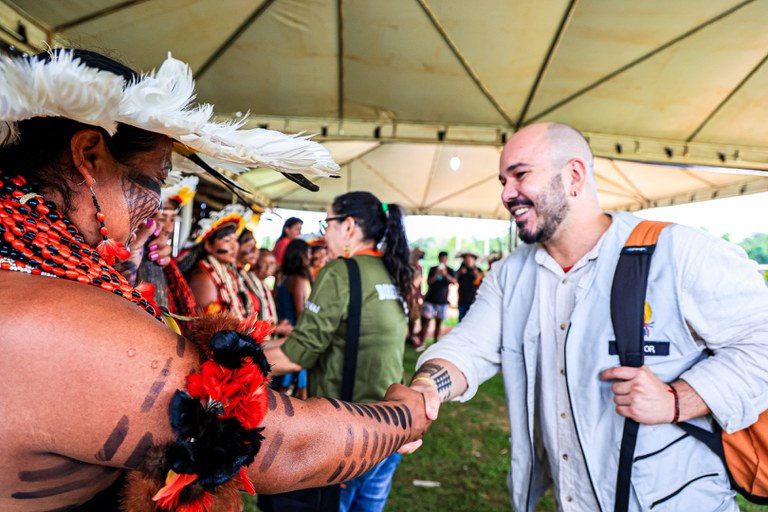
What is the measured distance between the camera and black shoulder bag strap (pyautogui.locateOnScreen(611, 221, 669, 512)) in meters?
1.61

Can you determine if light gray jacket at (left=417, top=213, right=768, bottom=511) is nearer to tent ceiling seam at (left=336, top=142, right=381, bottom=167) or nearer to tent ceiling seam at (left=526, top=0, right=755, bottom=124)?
tent ceiling seam at (left=526, top=0, right=755, bottom=124)

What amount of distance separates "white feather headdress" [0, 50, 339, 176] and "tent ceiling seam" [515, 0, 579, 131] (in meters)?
4.94

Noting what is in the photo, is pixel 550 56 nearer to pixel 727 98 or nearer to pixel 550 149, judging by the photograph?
pixel 727 98

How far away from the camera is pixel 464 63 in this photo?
573cm

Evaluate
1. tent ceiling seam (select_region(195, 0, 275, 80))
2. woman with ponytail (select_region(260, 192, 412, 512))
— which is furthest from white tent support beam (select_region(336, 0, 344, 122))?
woman with ponytail (select_region(260, 192, 412, 512))

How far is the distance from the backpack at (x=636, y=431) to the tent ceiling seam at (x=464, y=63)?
→ 4.18 metres

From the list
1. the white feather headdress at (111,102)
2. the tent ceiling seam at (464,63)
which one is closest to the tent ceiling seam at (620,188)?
the tent ceiling seam at (464,63)

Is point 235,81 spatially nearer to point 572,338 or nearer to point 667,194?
point 572,338

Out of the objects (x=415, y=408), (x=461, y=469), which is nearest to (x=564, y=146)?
(x=415, y=408)

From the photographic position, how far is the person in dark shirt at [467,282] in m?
11.2

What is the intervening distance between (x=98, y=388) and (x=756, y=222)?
13825mm

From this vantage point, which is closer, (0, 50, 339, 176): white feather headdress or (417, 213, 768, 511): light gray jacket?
(0, 50, 339, 176): white feather headdress

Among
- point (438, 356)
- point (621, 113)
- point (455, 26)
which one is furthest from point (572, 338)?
point (621, 113)

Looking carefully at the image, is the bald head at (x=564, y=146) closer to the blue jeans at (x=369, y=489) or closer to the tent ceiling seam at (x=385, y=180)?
the blue jeans at (x=369, y=489)
